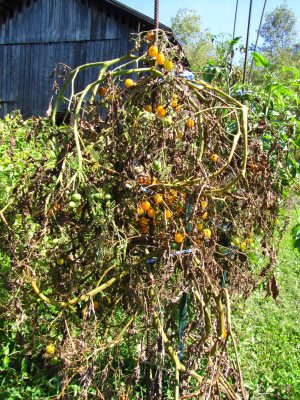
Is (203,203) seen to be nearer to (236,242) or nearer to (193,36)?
(236,242)

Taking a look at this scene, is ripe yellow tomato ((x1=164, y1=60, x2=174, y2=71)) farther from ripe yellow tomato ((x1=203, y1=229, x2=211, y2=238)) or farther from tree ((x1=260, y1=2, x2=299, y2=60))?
tree ((x1=260, y1=2, x2=299, y2=60))

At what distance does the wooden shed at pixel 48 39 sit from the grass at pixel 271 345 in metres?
6.88

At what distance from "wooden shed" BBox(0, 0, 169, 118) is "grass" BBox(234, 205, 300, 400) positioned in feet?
22.6

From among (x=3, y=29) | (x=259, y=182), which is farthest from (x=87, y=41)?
(x=259, y=182)

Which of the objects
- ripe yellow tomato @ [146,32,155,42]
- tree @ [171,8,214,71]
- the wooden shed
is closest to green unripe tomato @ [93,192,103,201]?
ripe yellow tomato @ [146,32,155,42]

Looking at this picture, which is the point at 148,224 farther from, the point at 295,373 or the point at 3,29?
the point at 3,29

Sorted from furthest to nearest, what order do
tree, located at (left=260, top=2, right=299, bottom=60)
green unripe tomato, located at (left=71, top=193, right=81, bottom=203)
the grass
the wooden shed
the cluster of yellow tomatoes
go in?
1. tree, located at (left=260, top=2, right=299, bottom=60)
2. the wooden shed
3. the grass
4. the cluster of yellow tomatoes
5. green unripe tomato, located at (left=71, top=193, right=81, bottom=203)

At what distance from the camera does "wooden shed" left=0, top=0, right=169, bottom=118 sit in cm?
873

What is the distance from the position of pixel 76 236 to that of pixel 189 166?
1.87ft

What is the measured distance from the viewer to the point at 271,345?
2975mm

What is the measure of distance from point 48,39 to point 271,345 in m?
9.52

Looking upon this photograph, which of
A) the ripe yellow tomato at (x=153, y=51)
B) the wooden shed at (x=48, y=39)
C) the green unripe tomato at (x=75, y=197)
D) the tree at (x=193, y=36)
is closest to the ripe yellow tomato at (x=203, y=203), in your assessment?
the green unripe tomato at (x=75, y=197)

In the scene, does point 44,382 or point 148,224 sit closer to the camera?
point 148,224

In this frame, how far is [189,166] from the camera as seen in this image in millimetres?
1486
